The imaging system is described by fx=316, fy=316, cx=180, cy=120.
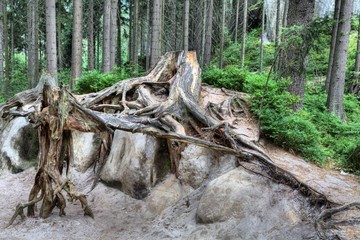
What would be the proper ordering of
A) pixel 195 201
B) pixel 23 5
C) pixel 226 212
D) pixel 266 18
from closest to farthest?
pixel 226 212 < pixel 195 201 < pixel 23 5 < pixel 266 18

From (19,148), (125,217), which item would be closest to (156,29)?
(19,148)

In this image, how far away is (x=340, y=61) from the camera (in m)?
11.0

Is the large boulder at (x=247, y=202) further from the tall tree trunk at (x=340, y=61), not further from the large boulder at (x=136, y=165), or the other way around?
the tall tree trunk at (x=340, y=61)

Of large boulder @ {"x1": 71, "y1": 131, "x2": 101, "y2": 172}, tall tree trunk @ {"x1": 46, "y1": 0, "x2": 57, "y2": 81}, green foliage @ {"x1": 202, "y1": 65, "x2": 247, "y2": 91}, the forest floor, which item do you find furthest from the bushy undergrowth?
tall tree trunk @ {"x1": 46, "y1": 0, "x2": 57, "y2": 81}

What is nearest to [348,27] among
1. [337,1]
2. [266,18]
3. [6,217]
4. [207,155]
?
[337,1]

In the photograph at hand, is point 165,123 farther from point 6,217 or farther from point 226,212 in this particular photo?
point 6,217

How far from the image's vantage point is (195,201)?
5.33 m

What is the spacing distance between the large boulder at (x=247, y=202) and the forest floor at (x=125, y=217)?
0.52ft

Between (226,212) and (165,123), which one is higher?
(165,123)

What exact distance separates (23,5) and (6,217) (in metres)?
25.3

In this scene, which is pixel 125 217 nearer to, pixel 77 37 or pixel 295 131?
pixel 295 131

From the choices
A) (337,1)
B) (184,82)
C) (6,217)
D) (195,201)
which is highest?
(337,1)

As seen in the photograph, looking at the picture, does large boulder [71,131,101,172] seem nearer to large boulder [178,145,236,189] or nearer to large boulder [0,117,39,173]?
large boulder [0,117,39,173]

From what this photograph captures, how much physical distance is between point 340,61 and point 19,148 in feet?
34.5
